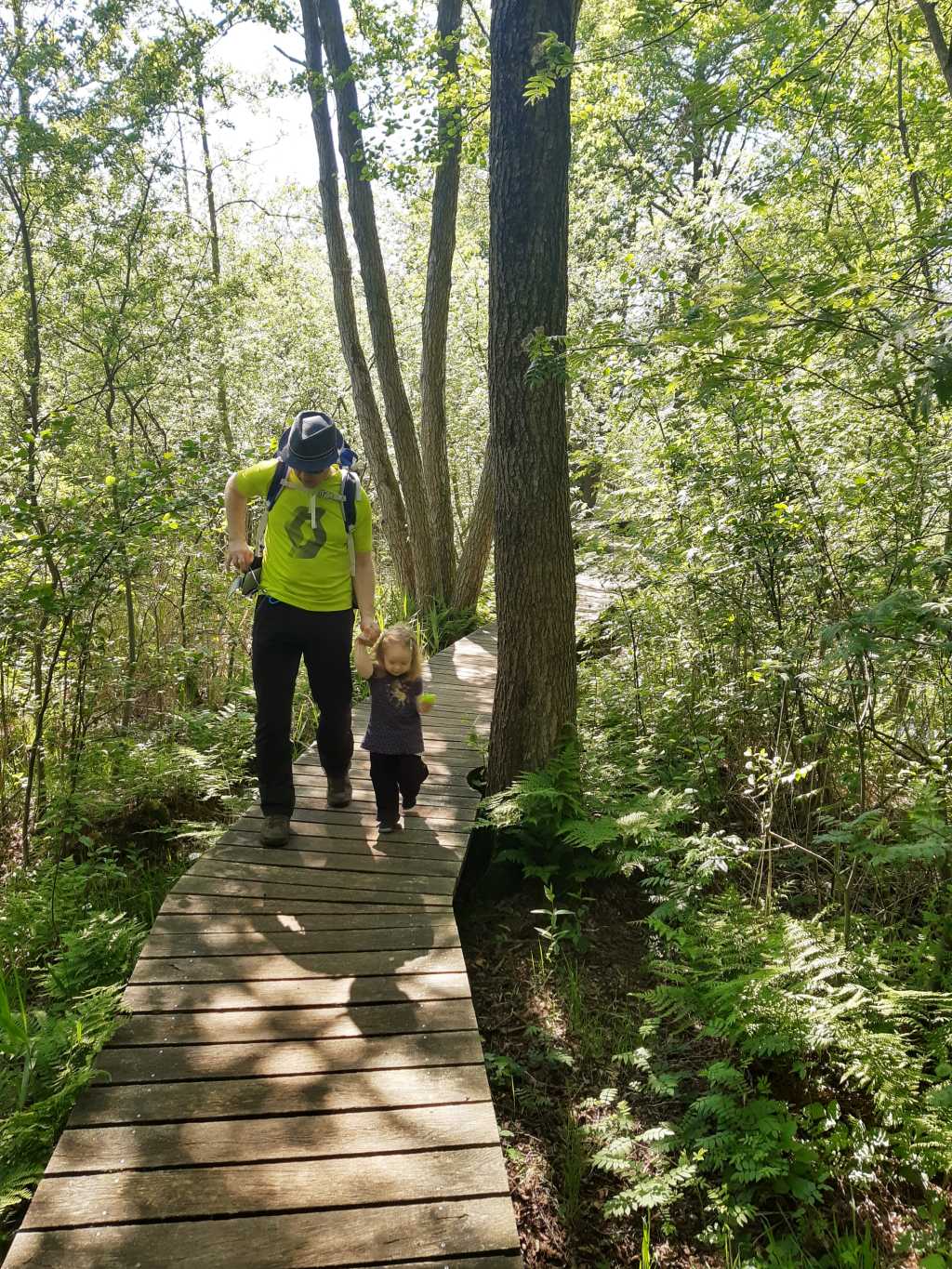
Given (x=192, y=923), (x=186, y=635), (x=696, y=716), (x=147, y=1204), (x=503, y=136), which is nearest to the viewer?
(x=147, y=1204)

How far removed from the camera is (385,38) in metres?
8.65

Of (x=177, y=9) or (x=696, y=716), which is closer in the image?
(x=696, y=716)

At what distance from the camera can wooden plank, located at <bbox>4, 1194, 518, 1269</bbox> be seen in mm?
1994

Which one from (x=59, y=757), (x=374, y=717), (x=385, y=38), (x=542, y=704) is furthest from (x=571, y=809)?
(x=385, y=38)

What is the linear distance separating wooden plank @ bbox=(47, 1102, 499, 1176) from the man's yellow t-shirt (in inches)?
94.3

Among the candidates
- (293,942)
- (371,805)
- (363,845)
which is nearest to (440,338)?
(371,805)

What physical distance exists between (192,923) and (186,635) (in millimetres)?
5554

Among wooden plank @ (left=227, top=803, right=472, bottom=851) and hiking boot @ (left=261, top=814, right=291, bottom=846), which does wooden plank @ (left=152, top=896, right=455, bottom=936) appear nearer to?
hiking boot @ (left=261, top=814, right=291, bottom=846)

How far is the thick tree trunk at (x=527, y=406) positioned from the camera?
168 inches

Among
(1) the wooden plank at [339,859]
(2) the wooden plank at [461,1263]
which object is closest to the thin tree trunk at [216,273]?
(1) the wooden plank at [339,859]

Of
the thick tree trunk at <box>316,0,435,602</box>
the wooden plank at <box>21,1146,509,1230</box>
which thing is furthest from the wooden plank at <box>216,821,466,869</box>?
the thick tree trunk at <box>316,0,435,602</box>

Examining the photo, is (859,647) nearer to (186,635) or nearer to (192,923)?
(192,923)

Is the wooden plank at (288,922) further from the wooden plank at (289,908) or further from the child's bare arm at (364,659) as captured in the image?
the child's bare arm at (364,659)

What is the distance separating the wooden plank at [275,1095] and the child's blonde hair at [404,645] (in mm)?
2167
